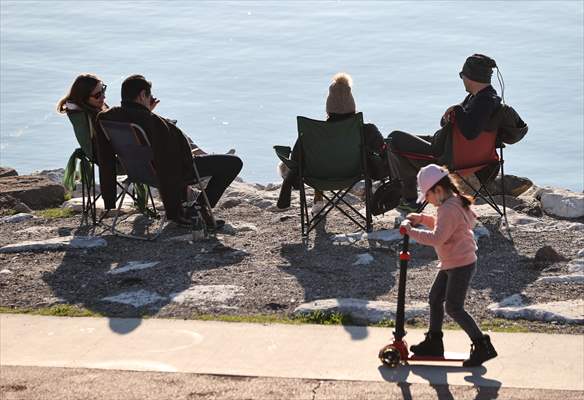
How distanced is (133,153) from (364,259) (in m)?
1.87

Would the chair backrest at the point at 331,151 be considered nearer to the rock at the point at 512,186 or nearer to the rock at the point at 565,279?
the rock at the point at 565,279

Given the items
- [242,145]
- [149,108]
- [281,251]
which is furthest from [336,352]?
[242,145]

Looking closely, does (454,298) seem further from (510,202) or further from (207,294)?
(510,202)

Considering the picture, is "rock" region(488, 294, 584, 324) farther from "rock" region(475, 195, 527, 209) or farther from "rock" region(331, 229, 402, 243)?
"rock" region(475, 195, 527, 209)

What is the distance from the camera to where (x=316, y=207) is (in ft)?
35.9

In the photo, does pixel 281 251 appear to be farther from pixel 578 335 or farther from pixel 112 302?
pixel 578 335

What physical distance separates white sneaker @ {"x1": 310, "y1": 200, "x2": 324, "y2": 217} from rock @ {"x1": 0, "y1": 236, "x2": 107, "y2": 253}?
176cm

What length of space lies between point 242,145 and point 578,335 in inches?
515

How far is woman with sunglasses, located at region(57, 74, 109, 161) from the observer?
10289 millimetres

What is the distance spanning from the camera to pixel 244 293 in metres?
8.51

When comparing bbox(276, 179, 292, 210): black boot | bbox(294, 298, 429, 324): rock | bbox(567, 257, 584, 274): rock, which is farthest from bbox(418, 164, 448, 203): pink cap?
bbox(276, 179, 292, 210): black boot

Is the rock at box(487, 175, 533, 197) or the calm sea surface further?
the calm sea surface

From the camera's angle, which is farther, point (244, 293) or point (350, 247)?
point (350, 247)

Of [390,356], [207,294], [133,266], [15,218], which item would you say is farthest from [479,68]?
[15,218]
